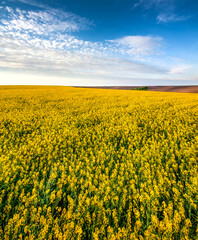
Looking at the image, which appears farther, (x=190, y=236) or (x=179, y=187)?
(x=179, y=187)

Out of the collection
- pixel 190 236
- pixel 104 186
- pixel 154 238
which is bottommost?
Result: pixel 190 236

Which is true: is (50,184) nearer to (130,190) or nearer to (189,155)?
(130,190)

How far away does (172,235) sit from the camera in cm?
177

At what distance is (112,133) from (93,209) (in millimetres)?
3096

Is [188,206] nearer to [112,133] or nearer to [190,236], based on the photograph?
[190,236]

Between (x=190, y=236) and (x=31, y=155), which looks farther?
(x=31, y=155)

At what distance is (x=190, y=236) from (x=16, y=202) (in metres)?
2.62

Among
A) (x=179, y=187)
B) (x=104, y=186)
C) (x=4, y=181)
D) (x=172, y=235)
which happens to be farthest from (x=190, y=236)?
Result: (x=4, y=181)

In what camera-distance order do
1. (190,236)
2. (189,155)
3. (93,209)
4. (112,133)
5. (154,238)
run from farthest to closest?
(112,133) → (189,155) → (93,209) → (190,236) → (154,238)

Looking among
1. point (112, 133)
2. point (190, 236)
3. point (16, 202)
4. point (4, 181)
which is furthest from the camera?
point (112, 133)

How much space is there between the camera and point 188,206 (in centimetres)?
219

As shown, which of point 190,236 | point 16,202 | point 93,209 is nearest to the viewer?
point 190,236

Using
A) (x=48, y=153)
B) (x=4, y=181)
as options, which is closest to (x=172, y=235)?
(x=4, y=181)

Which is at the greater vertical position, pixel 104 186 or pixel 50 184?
pixel 104 186
